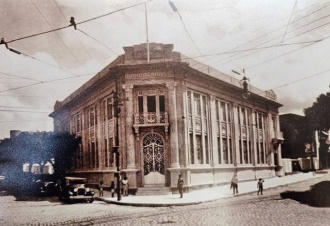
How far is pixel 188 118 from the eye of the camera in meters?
21.8

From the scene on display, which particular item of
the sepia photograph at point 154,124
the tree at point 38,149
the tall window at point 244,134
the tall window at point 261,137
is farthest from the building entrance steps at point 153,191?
the tall window at point 261,137

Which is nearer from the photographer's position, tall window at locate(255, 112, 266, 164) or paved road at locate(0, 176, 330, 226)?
paved road at locate(0, 176, 330, 226)

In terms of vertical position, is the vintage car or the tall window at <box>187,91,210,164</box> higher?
the tall window at <box>187,91,210,164</box>

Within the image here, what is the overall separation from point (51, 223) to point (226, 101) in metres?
17.6

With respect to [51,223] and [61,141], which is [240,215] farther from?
[61,141]

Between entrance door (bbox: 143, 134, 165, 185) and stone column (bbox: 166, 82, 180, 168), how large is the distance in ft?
2.43

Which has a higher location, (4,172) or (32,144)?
(32,144)

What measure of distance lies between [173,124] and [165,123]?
1.66 feet

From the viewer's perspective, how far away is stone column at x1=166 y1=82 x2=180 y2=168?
67.1ft

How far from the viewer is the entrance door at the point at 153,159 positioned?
810 inches

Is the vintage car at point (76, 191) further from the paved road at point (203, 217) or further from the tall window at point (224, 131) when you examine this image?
the tall window at point (224, 131)

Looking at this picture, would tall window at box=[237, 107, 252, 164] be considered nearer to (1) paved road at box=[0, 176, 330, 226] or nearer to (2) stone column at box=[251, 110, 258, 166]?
(2) stone column at box=[251, 110, 258, 166]

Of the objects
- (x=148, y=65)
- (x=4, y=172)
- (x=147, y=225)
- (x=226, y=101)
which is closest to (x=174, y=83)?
(x=148, y=65)

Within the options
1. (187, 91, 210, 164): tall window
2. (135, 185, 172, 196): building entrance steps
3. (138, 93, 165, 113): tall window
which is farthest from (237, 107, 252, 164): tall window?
(135, 185, 172, 196): building entrance steps
